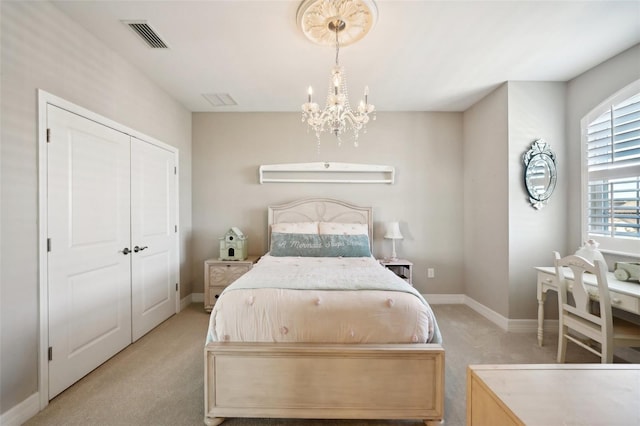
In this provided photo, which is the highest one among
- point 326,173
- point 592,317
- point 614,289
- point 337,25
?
point 337,25

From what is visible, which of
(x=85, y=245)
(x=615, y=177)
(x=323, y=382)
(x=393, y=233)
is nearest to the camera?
(x=323, y=382)

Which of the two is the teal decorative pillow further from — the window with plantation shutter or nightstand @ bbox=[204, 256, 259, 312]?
the window with plantation shutter

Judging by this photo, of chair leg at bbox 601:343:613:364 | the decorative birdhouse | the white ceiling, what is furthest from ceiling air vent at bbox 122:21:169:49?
chair leg at bbox 601:343:613:364

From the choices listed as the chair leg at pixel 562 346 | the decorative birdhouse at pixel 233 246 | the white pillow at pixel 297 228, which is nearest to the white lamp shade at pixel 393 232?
the white pillow at pixel 297 228

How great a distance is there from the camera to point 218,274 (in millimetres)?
3352

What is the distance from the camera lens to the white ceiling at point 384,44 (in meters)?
1.86

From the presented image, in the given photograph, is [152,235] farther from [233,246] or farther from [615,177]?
[615,177]

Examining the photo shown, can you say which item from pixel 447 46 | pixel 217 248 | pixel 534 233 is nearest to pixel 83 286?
pixel 217 248

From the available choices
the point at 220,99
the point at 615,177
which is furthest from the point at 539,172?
the point at 220,99

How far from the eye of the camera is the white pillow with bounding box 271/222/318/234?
132 inches

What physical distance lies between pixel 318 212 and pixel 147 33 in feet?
8.32

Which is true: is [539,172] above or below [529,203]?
above

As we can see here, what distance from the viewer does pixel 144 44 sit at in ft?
7.41

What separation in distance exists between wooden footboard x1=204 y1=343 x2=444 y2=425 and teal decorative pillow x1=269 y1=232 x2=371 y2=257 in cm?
155
